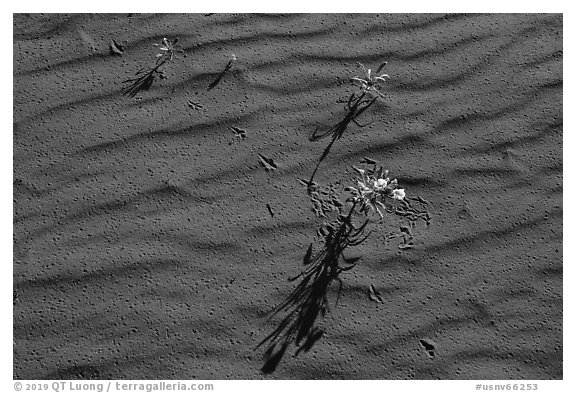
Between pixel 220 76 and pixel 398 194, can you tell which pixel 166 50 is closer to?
pixel 220 76

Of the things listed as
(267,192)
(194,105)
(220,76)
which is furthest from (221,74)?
(267,192)

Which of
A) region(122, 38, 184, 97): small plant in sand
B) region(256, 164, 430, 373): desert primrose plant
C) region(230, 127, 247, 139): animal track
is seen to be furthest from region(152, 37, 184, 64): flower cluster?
region(256, 164, 430, 373): desert primrose plant

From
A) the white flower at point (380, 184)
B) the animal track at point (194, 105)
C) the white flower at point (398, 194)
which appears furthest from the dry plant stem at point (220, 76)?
the white flower at point (398, 194)

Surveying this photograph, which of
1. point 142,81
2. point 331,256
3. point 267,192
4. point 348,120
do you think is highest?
point 348,120

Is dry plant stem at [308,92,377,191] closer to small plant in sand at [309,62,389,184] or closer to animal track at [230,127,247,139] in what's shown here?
small plant in sand at [309,62,389,184]

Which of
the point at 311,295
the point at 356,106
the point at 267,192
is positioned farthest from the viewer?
the point at 356,106

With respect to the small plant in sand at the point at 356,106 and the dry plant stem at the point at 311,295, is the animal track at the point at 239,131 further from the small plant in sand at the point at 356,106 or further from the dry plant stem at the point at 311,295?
the dry plant stem at the point at 311,295
